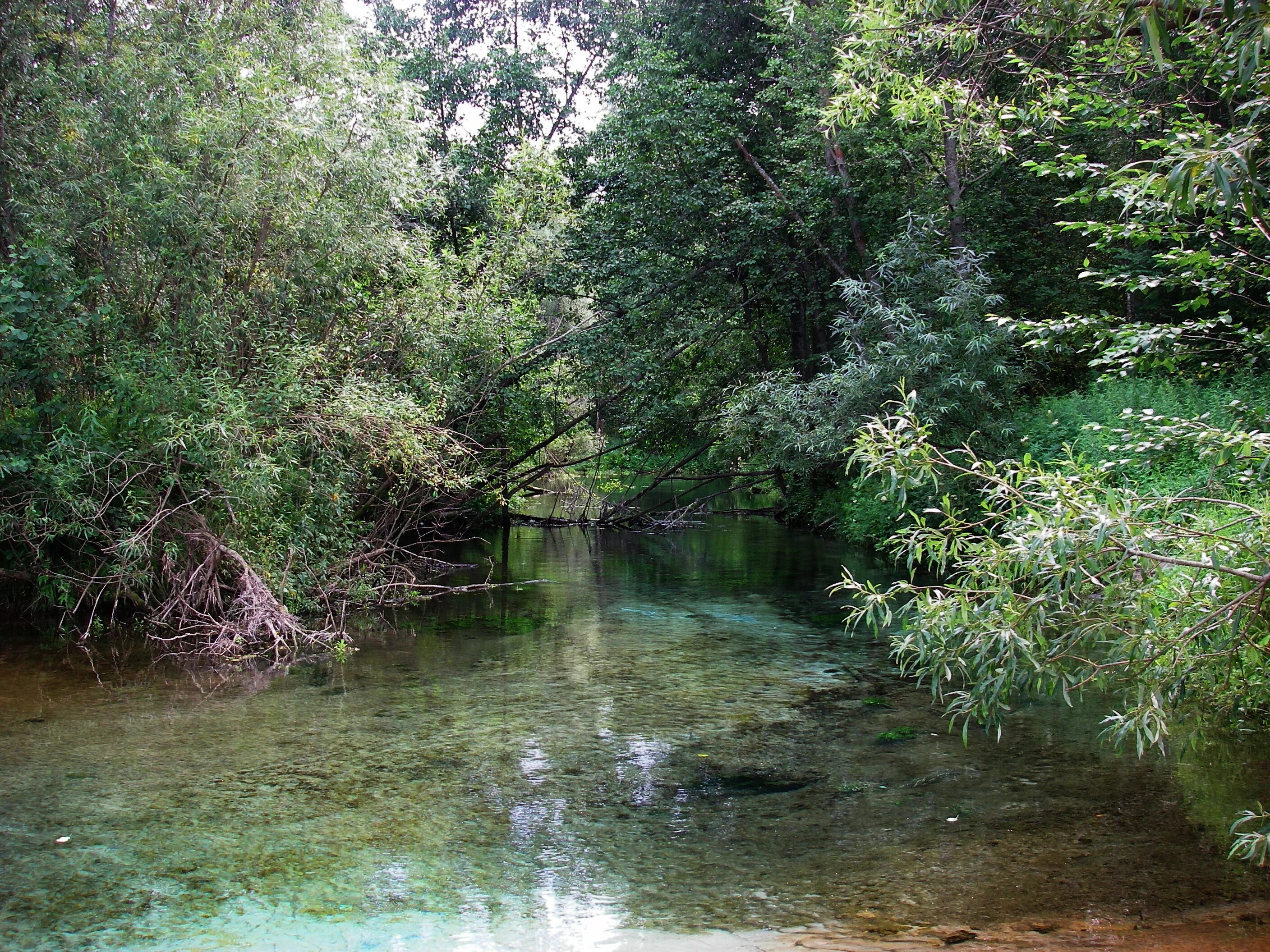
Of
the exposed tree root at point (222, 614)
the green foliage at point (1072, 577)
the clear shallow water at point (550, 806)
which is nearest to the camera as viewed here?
the green foliage at point (1072, 577)

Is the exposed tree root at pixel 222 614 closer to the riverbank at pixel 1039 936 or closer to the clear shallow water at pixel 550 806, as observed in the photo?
the clear shallow water at pixel 550 806

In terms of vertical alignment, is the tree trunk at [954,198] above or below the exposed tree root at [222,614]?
above

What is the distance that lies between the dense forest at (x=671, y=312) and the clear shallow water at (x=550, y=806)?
2.12 feet

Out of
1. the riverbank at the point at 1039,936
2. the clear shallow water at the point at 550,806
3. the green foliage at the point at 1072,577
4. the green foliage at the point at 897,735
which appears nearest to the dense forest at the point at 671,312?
the green foliage at the point at 1072,577

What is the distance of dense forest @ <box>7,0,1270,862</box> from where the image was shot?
4.33 m

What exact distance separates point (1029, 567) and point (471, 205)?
16.5 metres

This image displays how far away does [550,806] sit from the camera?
18.3 ft

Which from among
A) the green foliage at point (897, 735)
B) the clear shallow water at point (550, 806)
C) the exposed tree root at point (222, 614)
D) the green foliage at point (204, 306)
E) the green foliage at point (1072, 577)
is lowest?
the clear shallow water at point (550, 806)

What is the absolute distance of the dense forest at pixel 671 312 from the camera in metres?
4.33

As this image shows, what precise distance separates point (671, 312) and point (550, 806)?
45.5 ft

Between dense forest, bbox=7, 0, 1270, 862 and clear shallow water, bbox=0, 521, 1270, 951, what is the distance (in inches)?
25.5

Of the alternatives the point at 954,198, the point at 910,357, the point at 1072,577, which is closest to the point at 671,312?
the point at 954,198

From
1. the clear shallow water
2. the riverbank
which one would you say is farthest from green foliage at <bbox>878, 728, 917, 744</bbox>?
the riverbank

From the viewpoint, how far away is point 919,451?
158 inches
